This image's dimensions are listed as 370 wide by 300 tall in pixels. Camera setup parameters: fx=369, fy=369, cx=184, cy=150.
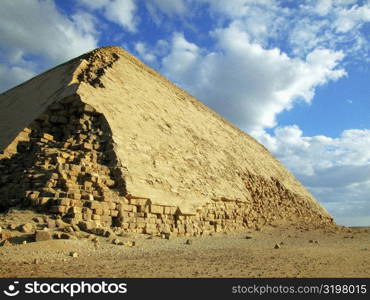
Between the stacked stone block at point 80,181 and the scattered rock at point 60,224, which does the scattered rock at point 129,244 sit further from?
the scattered rock at point 60,224

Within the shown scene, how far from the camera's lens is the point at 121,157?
→ 10.8 metres

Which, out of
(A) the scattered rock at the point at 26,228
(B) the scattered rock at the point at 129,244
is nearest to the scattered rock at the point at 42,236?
(A) the scattered rock at the point at 26,228

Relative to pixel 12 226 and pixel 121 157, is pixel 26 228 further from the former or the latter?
pixel 121 157

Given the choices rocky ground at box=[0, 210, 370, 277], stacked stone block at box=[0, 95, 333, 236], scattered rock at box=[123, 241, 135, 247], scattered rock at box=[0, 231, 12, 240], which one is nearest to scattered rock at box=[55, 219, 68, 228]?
rocky ground at box=[0, 210, 370, 277]

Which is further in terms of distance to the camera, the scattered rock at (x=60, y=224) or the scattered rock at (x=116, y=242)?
the scattered rock at (x=60, y=224)

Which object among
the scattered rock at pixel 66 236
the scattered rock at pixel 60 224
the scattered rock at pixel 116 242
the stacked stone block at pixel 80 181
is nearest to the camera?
the scattered rock at pixel 66 236

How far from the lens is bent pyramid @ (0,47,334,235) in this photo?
9.62 metres

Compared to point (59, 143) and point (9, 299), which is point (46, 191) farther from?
point (9, 299)

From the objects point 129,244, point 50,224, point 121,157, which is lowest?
point 129,244

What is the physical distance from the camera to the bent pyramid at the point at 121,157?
962 cm

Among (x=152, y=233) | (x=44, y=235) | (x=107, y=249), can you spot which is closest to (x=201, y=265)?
(x=107, y=249)

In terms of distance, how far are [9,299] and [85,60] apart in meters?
12.9

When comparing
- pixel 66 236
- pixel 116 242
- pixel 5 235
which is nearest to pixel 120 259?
pixel 116 242

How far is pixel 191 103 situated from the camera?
20.8m
